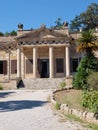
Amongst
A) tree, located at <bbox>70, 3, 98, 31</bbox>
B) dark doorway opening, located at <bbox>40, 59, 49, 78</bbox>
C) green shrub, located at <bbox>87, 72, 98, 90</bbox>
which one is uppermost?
tree, located at <bbox>70, 3, 98, 31</bbox>

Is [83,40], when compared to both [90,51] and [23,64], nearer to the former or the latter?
[90,51]

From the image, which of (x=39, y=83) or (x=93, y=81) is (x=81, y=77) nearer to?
(x=93, y=81)

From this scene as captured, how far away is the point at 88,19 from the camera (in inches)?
2645

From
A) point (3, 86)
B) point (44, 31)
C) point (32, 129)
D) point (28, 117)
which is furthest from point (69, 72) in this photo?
point (32, 129)

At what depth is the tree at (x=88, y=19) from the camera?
219 feet

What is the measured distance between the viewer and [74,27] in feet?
231

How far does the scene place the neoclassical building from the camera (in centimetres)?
3959

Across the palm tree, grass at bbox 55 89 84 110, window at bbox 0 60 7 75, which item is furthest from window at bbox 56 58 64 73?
grass at bbox 55 89 84 110

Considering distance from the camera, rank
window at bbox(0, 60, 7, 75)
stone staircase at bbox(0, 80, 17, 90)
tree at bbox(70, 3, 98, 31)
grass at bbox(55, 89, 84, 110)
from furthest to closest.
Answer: tree at bbox(70, 3, 98, 31) → window at bbox(0, 60, 7, 75) → stone staircase at bbox(0, 80, 17, 90) → grass at bbox(55, 89, 84, 110)

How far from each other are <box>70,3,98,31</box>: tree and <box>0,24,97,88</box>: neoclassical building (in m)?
26.0

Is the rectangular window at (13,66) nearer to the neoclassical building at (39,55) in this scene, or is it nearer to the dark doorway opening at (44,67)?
the neoclassical building at (39,55)

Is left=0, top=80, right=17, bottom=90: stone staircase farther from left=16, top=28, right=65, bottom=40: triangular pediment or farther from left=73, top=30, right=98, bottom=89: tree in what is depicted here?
left=73, top=30, right=98, bottom=89: tree

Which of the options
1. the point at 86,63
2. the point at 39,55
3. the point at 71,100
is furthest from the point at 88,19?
the point at 71,100

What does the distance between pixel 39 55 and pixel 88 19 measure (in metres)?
28.8
